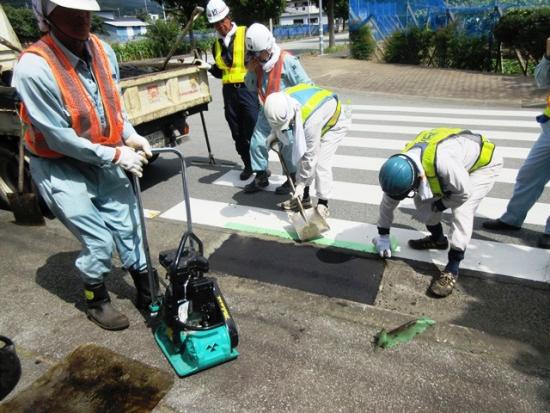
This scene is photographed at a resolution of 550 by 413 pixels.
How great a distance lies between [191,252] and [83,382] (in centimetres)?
95

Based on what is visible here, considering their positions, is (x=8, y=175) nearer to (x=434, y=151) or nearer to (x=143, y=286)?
(x=143, y=286)

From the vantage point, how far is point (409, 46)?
14.8 meters

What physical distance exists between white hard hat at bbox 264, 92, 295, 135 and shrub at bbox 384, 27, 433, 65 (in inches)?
484

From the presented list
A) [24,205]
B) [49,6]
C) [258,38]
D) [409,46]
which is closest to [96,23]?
[409,46]

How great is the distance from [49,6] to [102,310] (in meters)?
1.85

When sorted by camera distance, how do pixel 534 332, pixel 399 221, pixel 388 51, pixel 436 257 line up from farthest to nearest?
1. pixel 388 51
2. pixel 399 221
3. pixel 436 257
4. pixel 534 332

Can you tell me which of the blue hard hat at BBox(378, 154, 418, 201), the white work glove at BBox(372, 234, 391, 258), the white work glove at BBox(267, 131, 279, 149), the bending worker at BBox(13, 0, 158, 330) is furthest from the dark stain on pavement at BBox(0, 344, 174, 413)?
the white work glove at BBox(267, 131, 279, 149)

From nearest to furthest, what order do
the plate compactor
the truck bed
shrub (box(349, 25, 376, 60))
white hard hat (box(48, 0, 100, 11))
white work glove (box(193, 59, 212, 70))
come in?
white hard hat (box(48, 0, 100, 11)) → the plate compactor → the truck bed → white work glove (box(193, 59, 212, 70)) → shrub (box(349, 25, 376, 60))

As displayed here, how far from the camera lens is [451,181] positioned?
2.83m

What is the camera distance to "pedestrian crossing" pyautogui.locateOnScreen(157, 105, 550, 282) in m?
3.55

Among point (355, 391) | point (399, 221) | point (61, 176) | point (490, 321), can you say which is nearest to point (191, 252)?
point (61, 176)

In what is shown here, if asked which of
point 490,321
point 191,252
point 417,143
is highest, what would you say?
point 417,143

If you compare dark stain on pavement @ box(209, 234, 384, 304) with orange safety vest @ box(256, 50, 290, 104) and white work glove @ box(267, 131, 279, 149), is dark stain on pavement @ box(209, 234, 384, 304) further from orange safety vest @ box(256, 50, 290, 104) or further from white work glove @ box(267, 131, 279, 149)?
orange safety vest @ box(256, 50, 290, 104)

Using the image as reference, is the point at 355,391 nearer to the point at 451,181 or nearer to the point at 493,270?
the point at 451,181
